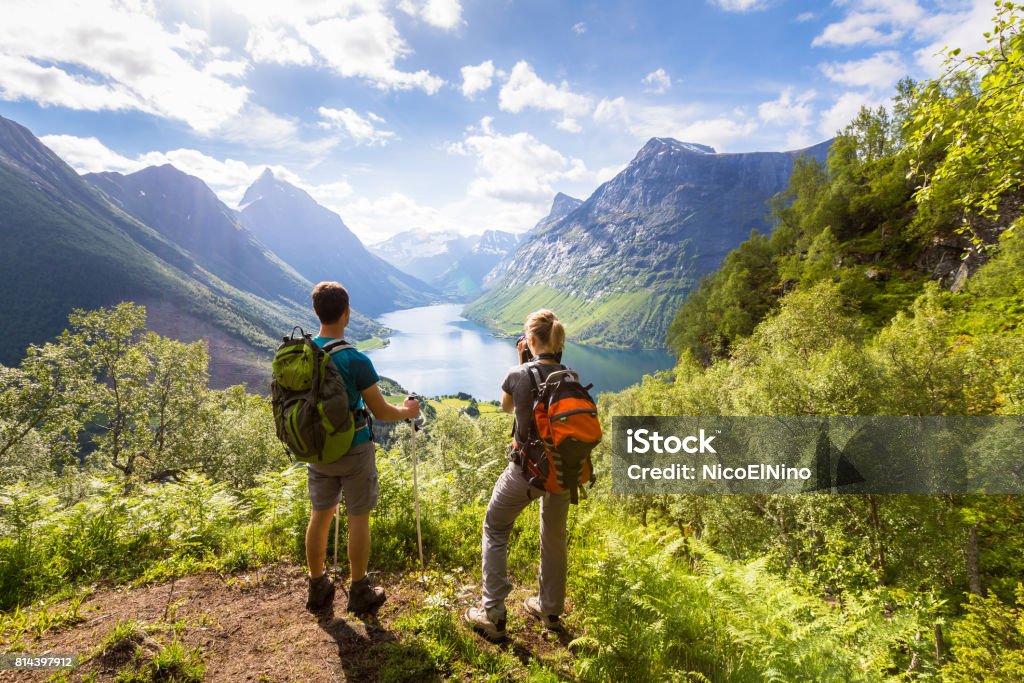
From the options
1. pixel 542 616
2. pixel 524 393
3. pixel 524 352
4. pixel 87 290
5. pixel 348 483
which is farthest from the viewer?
pixel 87 290

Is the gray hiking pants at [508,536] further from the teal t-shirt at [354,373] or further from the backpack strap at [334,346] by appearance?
the backpack strap at [334,346]

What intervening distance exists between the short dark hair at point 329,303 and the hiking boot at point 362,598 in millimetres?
2792

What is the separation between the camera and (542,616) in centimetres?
439

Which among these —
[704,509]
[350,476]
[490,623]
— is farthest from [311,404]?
[704,509]

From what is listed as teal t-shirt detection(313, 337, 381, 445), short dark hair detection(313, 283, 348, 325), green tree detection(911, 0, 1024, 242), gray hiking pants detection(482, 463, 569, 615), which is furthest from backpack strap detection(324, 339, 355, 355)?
green tree detection(911, 0, 1024, 242)

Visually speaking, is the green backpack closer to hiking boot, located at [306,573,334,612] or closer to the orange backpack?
hiking boot, located at [306,573,334,612]

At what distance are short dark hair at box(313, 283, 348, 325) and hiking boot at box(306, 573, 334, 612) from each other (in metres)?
2.76

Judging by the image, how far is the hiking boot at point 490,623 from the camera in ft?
13.5

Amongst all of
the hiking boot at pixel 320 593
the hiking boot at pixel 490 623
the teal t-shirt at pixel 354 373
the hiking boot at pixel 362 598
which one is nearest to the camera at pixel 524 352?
the teal t-shirt at pixel 354 373

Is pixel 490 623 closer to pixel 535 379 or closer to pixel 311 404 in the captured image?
pixel 535 379

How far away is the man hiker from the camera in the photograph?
13.6ft

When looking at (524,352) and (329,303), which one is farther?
(524,352)

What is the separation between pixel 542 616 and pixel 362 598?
6.31 feet

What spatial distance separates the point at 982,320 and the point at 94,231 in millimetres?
294359
